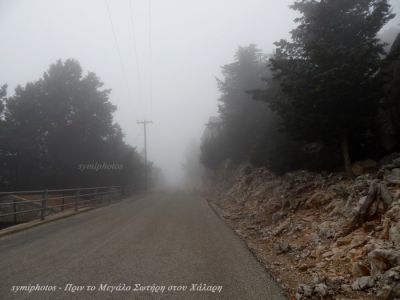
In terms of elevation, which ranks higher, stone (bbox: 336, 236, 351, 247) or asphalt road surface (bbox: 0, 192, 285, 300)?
stone (bbox: 336, 236, 351, 247)

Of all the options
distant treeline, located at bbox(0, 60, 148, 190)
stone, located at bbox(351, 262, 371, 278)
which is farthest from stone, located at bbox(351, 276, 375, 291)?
distant treeline, located at bbox(0, 60, 148, 190)

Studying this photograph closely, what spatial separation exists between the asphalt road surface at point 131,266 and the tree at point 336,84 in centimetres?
470

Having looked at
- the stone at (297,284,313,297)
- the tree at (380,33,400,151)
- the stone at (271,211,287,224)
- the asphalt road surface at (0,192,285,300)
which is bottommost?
the stone at (297,284,313,297)

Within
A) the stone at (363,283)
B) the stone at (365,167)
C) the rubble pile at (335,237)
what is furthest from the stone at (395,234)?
the stone at (365,167)

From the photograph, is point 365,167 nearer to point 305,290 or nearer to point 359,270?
point 359,270

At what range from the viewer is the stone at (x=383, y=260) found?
4.77 m

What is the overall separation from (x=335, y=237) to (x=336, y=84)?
189 inches

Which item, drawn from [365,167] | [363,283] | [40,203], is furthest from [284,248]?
[40,203]

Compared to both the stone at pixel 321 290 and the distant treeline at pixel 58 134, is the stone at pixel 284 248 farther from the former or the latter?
the distant treeline at pixel 58 134

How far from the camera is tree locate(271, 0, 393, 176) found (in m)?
9.76

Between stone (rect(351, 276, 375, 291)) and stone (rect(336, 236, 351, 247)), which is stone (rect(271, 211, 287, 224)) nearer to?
stone (rect(336, 236, 351, 247))

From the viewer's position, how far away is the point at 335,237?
275 inches

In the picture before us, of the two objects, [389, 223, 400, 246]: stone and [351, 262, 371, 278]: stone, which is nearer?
[351, 262, 371, 278]: stone

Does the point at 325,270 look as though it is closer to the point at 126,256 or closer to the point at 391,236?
the point at 391,236
